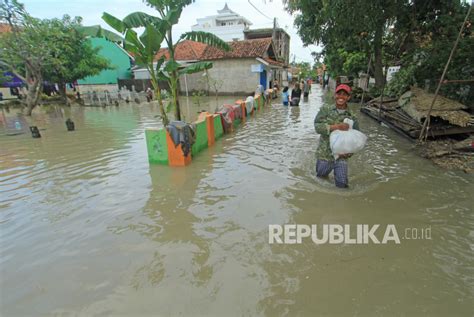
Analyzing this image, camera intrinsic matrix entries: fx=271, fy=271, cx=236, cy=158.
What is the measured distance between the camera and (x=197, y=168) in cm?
584

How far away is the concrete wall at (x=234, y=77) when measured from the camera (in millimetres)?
24045

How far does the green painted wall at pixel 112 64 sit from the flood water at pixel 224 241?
23.9 meters

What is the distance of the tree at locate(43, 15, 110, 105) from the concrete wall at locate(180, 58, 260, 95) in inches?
357

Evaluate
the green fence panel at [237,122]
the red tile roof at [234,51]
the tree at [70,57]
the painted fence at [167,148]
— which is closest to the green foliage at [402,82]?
the green fence panel at [237,122]

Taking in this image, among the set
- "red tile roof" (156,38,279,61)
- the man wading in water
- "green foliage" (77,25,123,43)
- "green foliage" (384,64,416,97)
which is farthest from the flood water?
"red tile roof" (156,38,279,61)

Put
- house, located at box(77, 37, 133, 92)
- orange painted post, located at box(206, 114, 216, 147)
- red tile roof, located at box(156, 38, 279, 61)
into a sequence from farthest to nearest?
1. house, located at box(77, 37, 133, 92)
2. red tile roof, located at box(156, 38, 279, 61)
3. orange painted post, located at box(206, 114, 216, 147)

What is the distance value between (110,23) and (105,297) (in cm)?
553

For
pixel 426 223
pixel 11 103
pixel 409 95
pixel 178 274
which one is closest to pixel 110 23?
pixel 178 274

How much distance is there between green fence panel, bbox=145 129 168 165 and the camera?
19.1 ft

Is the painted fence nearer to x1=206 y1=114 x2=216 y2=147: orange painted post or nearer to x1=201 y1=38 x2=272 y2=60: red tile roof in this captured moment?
x1=206 y1=114 x2=216 y2=147: orange painted post

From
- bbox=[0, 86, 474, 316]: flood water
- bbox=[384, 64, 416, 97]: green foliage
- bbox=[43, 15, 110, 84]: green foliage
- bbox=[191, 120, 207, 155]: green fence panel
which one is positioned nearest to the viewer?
bbox=[0, 86, 474, 316]: flood water

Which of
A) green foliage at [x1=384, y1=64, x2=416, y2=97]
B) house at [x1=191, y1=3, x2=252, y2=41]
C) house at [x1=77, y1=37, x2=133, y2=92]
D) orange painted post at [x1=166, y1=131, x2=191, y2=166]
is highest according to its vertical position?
house at [x1=191, y1=3, x2=252, y2=41]

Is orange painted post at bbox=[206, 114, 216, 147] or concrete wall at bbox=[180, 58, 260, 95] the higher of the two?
concrete wall at bbox=[180, 58, 260, 95]

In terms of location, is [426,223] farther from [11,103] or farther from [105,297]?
[11,103]
